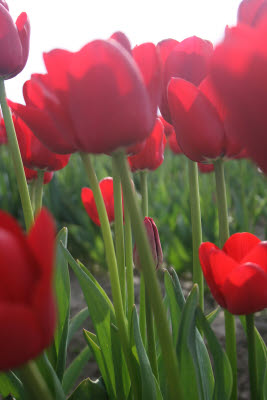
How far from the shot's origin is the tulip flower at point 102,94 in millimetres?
277

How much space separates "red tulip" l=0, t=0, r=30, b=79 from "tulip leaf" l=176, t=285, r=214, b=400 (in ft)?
0.98

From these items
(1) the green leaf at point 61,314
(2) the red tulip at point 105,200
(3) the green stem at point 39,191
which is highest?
(3) the green stem at point 39,191

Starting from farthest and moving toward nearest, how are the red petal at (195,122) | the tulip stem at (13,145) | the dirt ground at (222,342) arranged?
the dirt ground at (222,342) < the tulip stem at (13,145) < the red petal at (195,122)

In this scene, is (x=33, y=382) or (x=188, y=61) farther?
(x=188, y=61)

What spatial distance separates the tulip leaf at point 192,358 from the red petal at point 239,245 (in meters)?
0.06

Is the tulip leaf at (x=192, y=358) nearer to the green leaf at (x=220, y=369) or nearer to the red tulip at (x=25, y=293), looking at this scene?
the green leaf at (x=220, y=369)

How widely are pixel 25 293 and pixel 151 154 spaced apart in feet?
1.48

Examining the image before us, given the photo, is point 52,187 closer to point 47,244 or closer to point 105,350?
point 105,350

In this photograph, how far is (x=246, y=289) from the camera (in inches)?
15.2

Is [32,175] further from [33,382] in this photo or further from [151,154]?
[33,382]

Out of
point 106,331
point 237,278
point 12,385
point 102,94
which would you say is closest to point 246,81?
point 102,94

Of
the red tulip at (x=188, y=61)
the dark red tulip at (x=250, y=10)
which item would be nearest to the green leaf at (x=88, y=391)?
the red tulip at (x=188, y=61)

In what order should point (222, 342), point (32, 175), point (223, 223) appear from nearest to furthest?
point (223, 223) < point (32, 175) < point (222, 342)

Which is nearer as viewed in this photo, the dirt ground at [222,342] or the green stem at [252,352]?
the green stem at [252,352]
